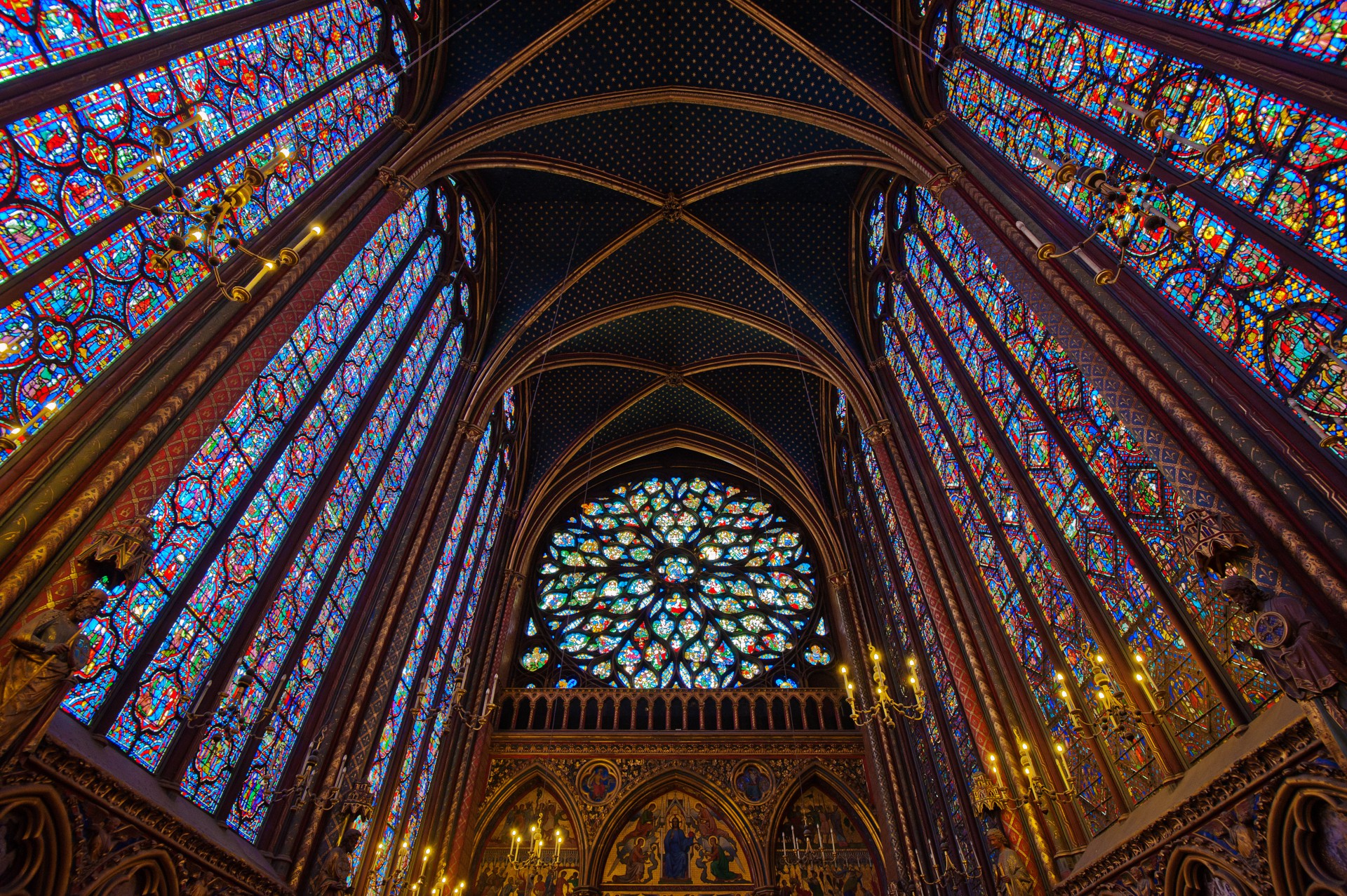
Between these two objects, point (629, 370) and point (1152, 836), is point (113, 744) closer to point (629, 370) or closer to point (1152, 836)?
point (1152, 836)

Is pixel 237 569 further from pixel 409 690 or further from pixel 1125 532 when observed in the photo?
pixel 1125 532

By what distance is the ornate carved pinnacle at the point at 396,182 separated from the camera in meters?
10.1

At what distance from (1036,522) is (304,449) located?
9329 mm

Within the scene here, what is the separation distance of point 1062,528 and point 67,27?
36.5 feet

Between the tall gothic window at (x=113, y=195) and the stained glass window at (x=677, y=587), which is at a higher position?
the stained glass window at (x=677, y=587)

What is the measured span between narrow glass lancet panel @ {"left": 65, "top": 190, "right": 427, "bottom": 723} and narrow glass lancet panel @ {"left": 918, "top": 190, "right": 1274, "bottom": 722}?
8.88 m

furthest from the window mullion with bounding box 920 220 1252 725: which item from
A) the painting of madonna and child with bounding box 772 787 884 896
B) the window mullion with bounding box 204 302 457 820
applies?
the window mullion with bounding box 204 302 457 820

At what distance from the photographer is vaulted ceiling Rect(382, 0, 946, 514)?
1209 centimetres

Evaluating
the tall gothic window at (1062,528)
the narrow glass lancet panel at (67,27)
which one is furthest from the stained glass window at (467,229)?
the tall gothic window at (1062,528)

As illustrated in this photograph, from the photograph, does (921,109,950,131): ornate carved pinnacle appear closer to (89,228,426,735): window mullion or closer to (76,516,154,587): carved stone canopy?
(89,228,426,735): window mullion

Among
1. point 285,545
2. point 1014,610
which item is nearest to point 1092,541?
point 1014,610

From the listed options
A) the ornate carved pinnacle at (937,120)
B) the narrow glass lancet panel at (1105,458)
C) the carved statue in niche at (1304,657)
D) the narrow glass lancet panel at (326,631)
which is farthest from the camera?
the ornate carved pinnacle at (937,120)

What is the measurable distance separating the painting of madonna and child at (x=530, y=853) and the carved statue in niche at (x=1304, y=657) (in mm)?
11074

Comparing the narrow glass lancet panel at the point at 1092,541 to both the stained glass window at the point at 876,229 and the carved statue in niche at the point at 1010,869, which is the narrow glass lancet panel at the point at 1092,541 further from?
the stained glass window at the point at 876,229
